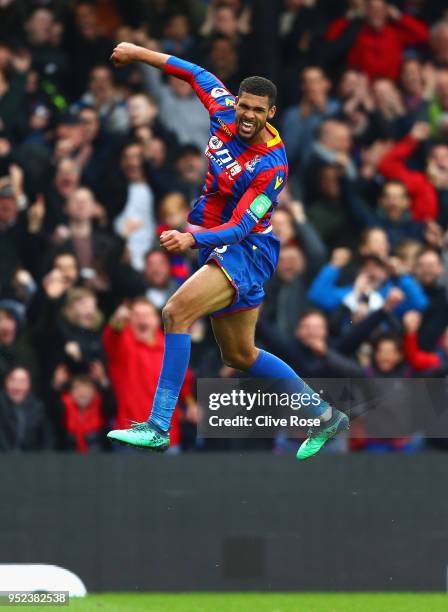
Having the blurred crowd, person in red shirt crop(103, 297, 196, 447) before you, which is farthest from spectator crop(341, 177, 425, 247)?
Result: person in red shirt crop(103, 297, 196, 447)

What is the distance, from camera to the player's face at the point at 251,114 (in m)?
9.59

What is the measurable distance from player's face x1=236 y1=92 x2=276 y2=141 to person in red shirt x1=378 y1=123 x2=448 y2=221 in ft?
16.4

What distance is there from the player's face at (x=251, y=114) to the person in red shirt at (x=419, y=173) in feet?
16.4

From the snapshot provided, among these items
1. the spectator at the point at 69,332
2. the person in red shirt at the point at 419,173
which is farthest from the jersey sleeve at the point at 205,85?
the person in red shirt at the point at 419,173

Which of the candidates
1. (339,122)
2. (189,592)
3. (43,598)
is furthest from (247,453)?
(339,122)

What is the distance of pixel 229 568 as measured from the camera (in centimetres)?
1311

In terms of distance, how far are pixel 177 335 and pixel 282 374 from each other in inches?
37.6

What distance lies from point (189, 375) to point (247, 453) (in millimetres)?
824

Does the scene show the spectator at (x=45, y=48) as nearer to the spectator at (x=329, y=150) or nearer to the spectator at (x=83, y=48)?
the spectator at (x=83, y=48)

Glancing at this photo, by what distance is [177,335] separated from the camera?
9.77 m

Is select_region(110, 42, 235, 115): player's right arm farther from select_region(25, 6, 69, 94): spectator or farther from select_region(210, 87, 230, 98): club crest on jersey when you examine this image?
select_region(25, 6, 69, 94): spectator

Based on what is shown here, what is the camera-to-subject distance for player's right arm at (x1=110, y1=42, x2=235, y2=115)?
988 centimetres

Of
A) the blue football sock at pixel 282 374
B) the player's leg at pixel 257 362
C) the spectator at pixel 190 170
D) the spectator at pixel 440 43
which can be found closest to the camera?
the player's leg at pixel 257 362

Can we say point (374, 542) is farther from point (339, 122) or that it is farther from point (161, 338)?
point (339, 122)
